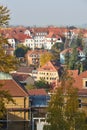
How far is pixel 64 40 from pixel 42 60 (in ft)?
137

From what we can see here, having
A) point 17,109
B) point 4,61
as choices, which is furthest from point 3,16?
point 17,109

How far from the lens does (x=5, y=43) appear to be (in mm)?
12367

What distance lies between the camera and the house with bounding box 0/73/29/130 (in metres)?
19.5

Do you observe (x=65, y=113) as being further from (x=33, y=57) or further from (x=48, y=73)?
(x=33, y=57)

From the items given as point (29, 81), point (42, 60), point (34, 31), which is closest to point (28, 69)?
point (42, 60)

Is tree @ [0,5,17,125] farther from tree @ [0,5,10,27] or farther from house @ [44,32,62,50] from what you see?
house @ [44,32,62,50]

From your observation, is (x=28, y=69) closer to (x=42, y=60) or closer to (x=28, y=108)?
(x=42, y=60)

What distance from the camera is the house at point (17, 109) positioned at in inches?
767

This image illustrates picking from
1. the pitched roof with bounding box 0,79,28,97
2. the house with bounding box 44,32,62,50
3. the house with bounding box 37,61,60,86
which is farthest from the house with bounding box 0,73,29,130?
the house with bounding box 44,32,62,50

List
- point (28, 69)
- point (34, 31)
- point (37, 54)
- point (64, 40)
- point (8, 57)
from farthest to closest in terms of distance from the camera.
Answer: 1. point (34, 31)
2. point (64, 40)
3. point (37, 54)
4. point (28, 69)
5. point (8, 57)

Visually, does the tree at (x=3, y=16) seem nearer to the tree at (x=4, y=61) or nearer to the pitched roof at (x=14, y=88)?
the tree at (x=4, y=61)

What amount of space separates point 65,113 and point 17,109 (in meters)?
4.20

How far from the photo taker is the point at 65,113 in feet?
51.2

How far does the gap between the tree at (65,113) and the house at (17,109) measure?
12.2 feet
